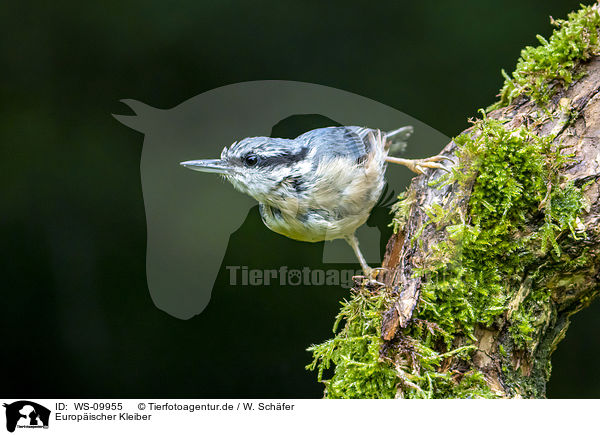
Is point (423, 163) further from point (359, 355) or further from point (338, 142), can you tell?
point (359, 355)

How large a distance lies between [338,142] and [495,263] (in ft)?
2.76

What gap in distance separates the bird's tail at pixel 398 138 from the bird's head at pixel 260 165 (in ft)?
2.22

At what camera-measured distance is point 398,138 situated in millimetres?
2365

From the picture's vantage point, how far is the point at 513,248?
129 centimetres

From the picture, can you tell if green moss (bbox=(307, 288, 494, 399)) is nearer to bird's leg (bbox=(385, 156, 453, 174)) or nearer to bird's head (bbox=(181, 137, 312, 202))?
bird's leg (bbox=(385, 156, 453, 174))

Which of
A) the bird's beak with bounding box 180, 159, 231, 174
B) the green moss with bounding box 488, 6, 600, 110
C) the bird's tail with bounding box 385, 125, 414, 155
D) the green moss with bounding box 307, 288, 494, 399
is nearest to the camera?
the green moss with bounding box 307, 288, 494, 399

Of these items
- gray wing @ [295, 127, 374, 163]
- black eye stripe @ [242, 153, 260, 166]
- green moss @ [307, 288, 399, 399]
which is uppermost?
gray wing @ [295, 127, 374, 163]

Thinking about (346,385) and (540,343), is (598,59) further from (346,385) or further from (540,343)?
(346,385)

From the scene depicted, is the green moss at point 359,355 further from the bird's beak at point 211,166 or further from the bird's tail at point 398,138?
the bird's tail at point 398,138

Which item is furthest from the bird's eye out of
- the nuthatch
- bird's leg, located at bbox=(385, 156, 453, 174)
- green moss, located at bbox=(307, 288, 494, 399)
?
green moss, located at bbox=(307, 288, 494, 399)

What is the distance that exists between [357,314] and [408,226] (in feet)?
0.93
